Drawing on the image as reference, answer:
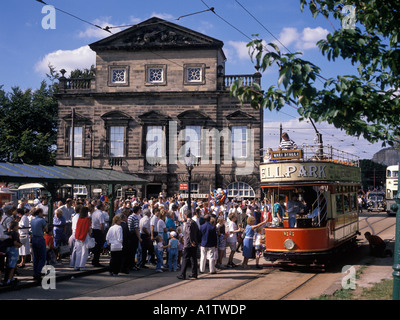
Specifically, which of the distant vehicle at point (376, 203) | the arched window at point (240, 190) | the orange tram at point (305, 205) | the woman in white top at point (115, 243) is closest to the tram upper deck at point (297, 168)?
the orange tram at point (305, 205)

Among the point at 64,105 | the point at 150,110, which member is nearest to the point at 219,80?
the point at 150,110

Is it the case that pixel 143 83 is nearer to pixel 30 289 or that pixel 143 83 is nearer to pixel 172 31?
pixel 172 31

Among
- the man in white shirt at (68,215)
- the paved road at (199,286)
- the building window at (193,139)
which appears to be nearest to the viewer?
the paved road at (199,286)

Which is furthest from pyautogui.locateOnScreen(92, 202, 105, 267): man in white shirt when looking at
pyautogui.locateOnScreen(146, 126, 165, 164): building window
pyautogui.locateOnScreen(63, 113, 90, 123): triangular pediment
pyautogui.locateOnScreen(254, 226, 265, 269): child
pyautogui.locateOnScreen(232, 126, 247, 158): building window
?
pyautogui.locateOnScreen(63, 113, 90, 123): triangular pediment

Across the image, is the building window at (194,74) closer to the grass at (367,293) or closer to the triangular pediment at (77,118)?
the triangular pediment at (77,118)

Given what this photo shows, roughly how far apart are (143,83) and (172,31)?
463 cm

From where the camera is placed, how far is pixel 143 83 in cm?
3853

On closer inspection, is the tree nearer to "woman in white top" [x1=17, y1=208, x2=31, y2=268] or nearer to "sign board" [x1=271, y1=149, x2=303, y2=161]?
"sign board" [x1=271, y1=149, x2=303, y2=161]

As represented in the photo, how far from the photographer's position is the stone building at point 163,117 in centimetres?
3719

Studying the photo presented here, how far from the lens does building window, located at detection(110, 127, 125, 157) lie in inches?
1513

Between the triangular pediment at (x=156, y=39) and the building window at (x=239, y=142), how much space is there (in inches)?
261

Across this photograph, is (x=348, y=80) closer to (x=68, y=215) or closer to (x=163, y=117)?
(x=68, y=215)

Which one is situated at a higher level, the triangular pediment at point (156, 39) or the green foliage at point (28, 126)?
the triangular pediment at point (156, 39)
